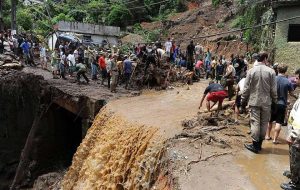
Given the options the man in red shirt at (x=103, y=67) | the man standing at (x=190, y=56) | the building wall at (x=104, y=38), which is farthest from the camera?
the building wall at (x=104, y=38)

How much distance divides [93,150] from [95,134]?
37.8 inches

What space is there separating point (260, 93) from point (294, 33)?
12411 mm

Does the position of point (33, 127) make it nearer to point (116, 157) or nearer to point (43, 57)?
point (43, 57)

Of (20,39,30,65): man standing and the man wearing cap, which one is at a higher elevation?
(20,39,30,65): man standing

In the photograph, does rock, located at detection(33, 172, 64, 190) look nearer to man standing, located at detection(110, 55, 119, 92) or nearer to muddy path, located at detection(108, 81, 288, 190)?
man standing, located at detection(110, 55, 119, 92)

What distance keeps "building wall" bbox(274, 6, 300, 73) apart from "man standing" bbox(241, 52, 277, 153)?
11.2m

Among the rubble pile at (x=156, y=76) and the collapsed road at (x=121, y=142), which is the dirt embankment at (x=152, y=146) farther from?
the rubble pile at (x=156, y=76)

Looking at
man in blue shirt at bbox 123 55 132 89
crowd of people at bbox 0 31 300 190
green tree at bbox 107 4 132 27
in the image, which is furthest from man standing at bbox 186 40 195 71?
green tree at bbox 107 4 132 27

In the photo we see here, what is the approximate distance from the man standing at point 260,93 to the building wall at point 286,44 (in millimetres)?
11216

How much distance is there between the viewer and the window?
1822cm

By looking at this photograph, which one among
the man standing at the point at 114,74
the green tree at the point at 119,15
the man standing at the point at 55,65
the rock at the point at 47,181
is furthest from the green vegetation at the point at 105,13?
the rock at the point at 47,181

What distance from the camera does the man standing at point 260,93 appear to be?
286 inches

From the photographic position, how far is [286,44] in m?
18.2

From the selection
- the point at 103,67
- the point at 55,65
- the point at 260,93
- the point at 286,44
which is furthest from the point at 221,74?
the point at 260,93
